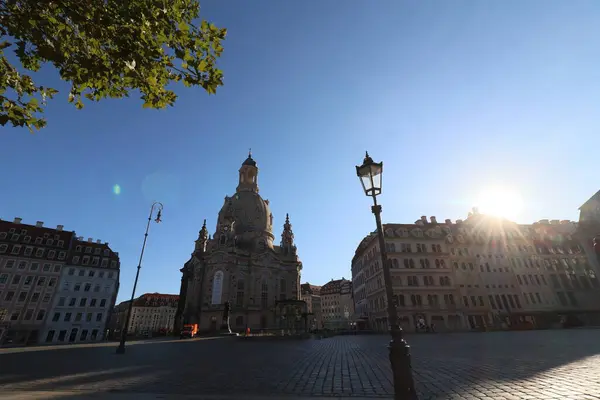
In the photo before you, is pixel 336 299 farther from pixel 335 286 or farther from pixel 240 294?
pixel 240 294

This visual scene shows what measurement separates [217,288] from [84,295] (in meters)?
24.8

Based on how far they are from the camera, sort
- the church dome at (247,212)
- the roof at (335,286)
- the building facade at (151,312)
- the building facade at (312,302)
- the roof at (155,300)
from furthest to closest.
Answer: the building facade at (312,302) < the roof at (335,286) < the roof at (155,300) < the building facade at (151,312) < the church dome at (247,212)

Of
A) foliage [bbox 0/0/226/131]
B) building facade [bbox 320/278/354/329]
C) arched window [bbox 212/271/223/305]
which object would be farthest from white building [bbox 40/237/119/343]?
building facade [bbox 320/278/354/329]

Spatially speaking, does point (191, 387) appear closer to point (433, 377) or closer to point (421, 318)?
point (433, 377)

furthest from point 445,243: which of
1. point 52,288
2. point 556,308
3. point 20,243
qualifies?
point 20,243

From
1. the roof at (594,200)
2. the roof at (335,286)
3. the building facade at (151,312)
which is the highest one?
the roof at (335,286)

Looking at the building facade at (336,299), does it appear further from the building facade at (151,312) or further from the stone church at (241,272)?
the building facade at (151,312)

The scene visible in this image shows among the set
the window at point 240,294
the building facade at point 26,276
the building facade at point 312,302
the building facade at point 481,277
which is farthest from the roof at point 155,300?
the building facade at point 481,277

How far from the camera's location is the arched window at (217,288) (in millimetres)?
55000

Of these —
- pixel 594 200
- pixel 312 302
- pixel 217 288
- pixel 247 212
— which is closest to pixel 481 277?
pixel 594 200

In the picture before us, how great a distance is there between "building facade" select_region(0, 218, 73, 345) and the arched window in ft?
90.9

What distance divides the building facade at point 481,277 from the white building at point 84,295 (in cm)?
5236

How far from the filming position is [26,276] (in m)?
46.2

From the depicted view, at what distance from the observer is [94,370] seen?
33.3 ft
